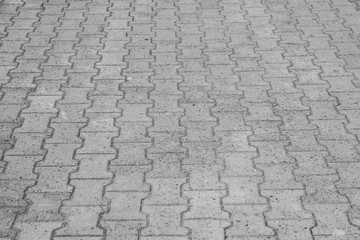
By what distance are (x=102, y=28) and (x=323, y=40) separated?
267 cm

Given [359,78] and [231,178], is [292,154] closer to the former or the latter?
[231,178]

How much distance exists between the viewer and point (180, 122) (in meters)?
6.58

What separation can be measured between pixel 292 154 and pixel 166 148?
3.41ft

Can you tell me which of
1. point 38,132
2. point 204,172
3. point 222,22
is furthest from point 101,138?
point 222,22

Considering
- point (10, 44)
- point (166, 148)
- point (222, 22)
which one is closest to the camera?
point (166, 148)

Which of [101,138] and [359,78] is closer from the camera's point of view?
[101,138]

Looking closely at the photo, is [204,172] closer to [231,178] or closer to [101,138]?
[231,178]

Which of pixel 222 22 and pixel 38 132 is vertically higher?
pixel 38 132

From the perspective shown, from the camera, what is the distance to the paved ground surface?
5.17m

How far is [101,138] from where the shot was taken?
629 centimetres

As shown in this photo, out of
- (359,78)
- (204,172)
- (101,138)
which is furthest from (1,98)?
(359,78)

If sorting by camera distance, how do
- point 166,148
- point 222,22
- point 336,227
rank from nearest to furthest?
1. point 336,227
2. point 166,148
3. point 222,22

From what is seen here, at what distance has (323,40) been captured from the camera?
855 centimetres

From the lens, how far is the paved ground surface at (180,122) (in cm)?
517
